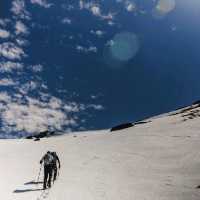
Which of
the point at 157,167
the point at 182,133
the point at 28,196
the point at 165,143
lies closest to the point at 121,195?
the point at 28,196

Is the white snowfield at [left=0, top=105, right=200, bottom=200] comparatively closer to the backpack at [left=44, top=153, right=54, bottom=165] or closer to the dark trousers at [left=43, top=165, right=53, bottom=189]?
the dark trousers at [left=43, top=165, right=53, bottom=189]

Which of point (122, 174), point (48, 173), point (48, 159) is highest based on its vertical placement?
point (48, 159)

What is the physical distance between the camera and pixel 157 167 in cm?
2453

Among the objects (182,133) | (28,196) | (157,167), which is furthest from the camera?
(182,133)

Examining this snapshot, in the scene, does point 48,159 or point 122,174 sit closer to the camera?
point 48,159

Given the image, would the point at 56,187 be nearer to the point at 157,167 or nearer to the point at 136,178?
the point at 136,178

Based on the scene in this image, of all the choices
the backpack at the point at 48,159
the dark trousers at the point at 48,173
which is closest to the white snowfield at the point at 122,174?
the dark trousers at the point at 48,173

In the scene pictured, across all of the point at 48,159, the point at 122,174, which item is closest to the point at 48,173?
the point at 48,159

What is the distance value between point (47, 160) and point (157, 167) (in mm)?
8373

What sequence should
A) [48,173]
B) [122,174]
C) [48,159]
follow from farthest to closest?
[122,174], [48,159], [48,173]

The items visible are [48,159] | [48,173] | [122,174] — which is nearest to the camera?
[48,173]

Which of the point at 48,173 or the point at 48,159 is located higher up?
the point at 48,159

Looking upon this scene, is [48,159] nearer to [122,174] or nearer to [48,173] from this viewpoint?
[48,173]

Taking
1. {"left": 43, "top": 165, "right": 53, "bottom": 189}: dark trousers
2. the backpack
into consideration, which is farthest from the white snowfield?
the backpack
